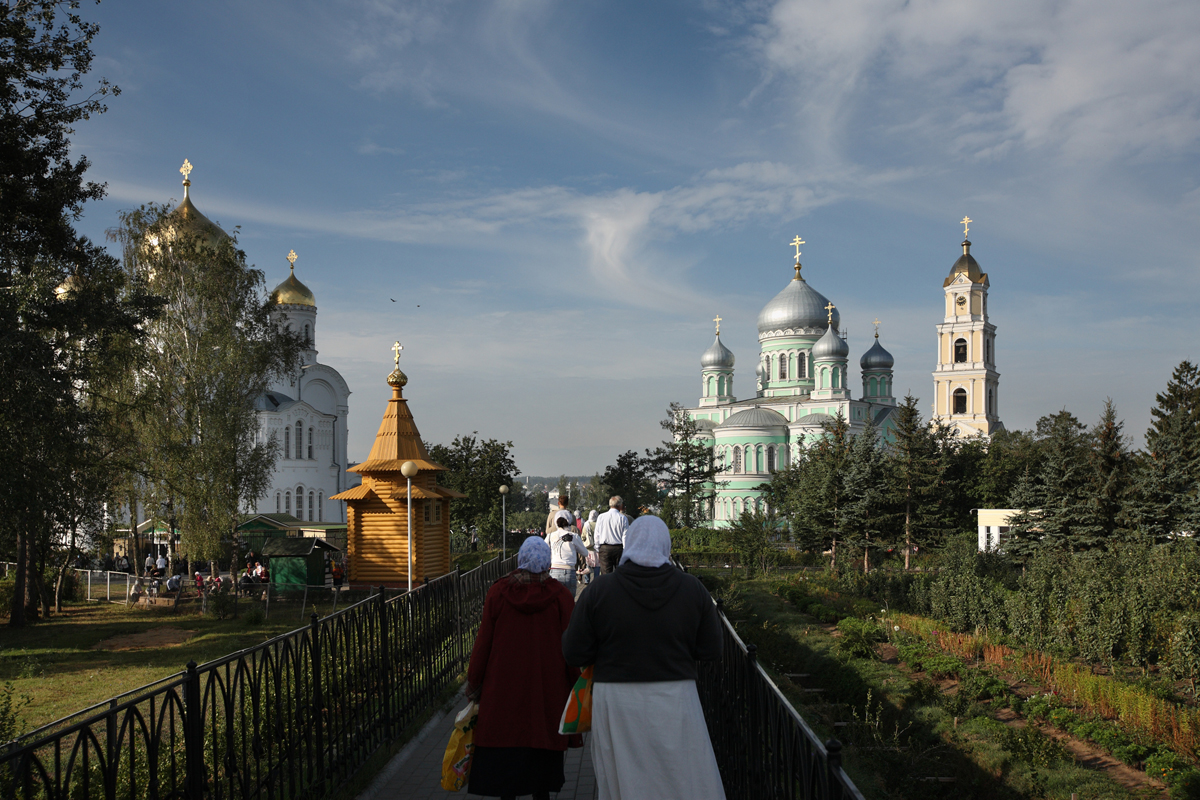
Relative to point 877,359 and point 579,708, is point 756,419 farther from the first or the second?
point 579,708

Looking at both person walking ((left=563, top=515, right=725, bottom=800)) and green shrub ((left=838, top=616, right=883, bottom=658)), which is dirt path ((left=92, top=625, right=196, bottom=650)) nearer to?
green shrub ((left=838, top=616, right=883, bottom=658))

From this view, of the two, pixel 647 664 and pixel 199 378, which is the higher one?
pixel 199 378

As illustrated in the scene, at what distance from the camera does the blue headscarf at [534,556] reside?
15.0 ft

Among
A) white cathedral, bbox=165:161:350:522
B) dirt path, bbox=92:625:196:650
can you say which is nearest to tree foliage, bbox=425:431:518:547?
white cathedral, bbox=165:161:350:522

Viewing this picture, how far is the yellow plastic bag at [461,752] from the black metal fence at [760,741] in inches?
58.5

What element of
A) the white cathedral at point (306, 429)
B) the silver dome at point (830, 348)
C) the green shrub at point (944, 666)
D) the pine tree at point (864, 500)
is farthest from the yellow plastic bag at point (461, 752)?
the silver dome at point (830, 348)

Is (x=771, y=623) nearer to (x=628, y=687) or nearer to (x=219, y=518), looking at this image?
(x=628, y=687)

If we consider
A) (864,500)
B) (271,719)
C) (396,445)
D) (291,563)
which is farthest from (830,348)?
(271,719)

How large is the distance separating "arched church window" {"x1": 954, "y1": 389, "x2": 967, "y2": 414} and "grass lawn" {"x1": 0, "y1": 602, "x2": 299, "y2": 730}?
5422 centimetres

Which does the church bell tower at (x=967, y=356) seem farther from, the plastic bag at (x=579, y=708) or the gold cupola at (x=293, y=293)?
the plastic bag at (x=579, y=708)

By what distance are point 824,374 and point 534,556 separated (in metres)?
53.2

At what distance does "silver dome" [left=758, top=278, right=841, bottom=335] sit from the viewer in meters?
58.5

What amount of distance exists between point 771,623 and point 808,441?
36808 mm

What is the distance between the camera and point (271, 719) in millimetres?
5590
